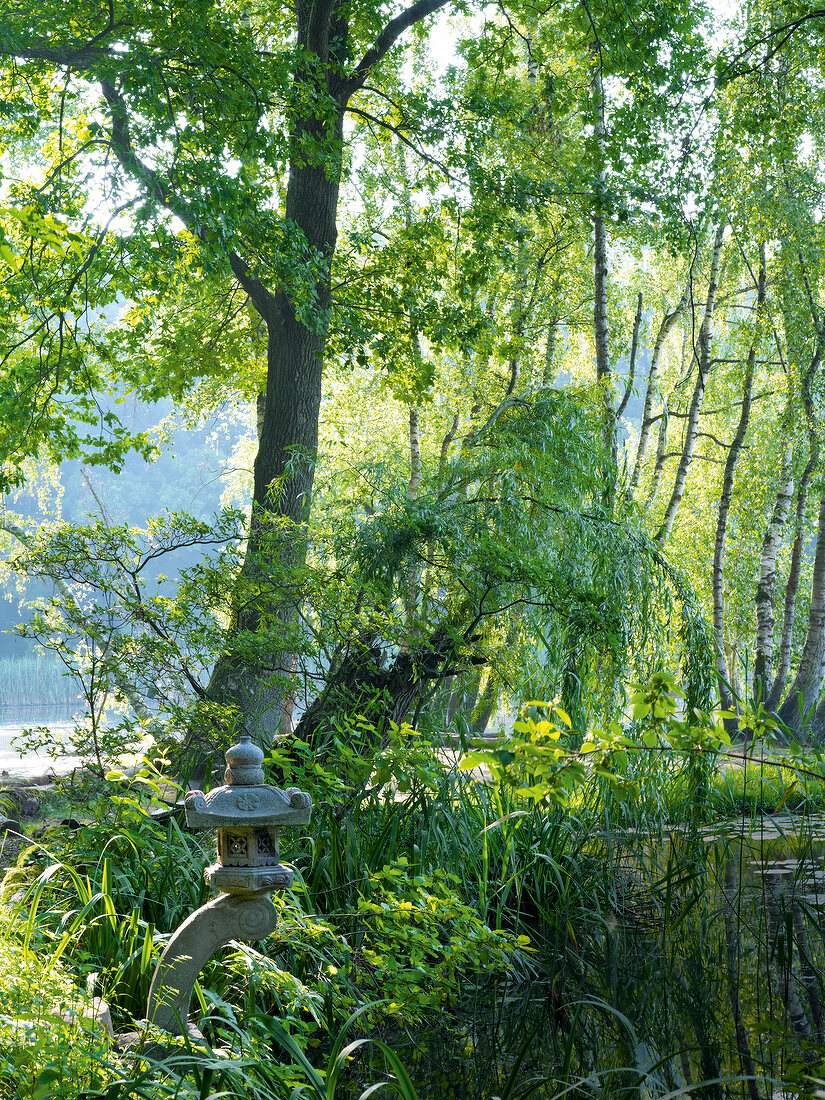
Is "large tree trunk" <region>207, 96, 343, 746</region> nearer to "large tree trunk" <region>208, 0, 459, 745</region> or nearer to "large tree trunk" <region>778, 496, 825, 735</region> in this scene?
"large tree trunk" <region>208, 0, 459, 745</region>

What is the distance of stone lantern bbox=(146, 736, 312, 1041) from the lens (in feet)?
7.21

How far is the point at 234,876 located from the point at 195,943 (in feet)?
0.70

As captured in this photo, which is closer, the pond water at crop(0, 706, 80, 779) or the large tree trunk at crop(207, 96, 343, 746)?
the pond water at crop(0, 706, 80, 779)

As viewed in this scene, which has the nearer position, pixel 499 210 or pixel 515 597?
pixel 515 597

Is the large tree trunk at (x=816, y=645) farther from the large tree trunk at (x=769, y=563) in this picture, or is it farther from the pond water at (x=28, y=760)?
the pond water at (x=28, y=760)

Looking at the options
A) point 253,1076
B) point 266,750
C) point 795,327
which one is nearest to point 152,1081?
point 253,1076

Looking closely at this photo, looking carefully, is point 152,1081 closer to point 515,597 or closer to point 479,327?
point 515,597

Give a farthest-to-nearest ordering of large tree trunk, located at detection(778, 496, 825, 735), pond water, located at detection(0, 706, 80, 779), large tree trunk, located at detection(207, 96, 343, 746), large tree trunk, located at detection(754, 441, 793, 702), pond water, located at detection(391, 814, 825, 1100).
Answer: large tree trunk, located at detection(754, 441, 793, 702)
large tree trunk, located at detection(778, 496, 825, 735)
large tree trunk, located at detection(207, 96, 343, 746)
pond water, located at detection(0, 706, 80, 779)
pond water, located at detection(391, 814, 825, 1100)

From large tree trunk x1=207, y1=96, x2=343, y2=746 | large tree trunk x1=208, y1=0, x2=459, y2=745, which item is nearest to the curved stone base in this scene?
large tree trunk x1=207, y1=96, x2=343, y2=746

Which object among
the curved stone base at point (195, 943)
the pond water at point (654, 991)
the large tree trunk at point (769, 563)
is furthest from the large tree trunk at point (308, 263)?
the large tree trunk at point (769, 563)

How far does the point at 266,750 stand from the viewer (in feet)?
12.0

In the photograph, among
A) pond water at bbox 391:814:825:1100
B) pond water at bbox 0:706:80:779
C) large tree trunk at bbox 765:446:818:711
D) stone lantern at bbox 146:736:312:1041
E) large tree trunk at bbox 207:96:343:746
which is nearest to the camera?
stone lantern at bbox 146:736:312:1041

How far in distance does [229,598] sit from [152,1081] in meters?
2.16

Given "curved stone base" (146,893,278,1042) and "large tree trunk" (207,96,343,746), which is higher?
"large tree trunk" (207,96,343,746)
